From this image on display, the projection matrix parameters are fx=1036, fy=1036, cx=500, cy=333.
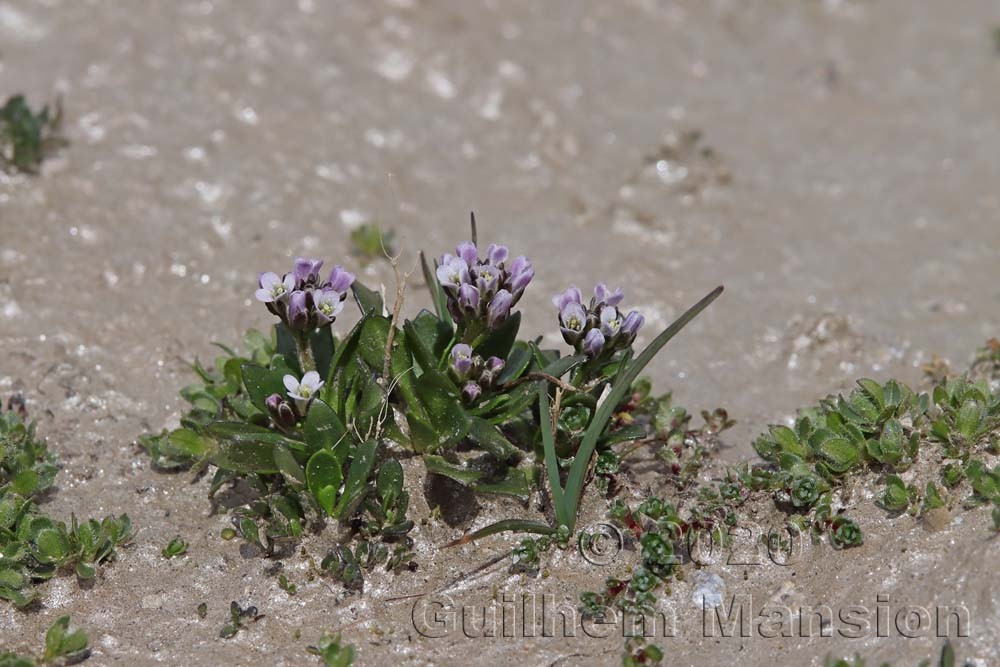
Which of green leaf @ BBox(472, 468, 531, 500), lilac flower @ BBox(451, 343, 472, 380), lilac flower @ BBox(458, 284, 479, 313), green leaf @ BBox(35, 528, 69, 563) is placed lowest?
green leaf @ BBox(35, 528, 69, 563)

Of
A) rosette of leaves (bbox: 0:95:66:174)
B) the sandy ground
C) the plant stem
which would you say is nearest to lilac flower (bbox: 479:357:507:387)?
the sandy ground

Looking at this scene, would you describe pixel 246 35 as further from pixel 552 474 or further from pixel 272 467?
pixel 552 474

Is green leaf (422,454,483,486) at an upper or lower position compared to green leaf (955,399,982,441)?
lower

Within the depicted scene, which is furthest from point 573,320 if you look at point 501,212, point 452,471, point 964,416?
point 501,212

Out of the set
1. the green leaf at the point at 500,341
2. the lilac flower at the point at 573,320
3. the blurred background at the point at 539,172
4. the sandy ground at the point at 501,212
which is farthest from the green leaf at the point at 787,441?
the green leaf at the point at 500,341

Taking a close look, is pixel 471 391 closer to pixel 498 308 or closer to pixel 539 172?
pixel 498 308

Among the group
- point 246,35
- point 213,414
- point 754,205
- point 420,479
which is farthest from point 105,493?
point 754,205

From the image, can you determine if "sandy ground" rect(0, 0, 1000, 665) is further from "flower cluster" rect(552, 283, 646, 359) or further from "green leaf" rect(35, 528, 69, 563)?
"flower cluster" rect(552, 283, 646, 359)
